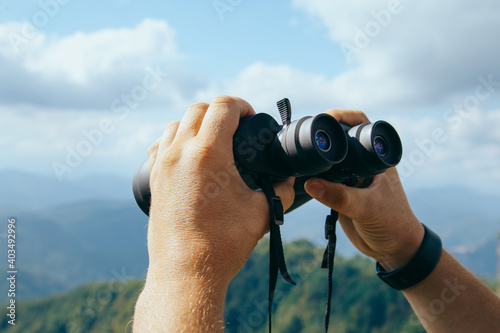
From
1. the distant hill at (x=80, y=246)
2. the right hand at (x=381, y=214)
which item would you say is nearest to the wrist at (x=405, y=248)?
the right hand at (x=381, y=214)

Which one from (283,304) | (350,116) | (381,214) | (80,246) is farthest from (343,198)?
(80,246)

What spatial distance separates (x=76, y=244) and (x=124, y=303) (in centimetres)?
14057

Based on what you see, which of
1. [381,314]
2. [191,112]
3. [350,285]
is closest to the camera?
[191,112]

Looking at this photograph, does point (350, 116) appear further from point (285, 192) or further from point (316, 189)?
point (285, 192)

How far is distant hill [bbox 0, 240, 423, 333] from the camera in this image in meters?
44.5

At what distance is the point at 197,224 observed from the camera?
1.28 meters

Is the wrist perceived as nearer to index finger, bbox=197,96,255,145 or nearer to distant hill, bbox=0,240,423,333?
index finger, bbox=197,96,255,145

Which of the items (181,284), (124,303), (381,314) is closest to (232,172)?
(181,284)

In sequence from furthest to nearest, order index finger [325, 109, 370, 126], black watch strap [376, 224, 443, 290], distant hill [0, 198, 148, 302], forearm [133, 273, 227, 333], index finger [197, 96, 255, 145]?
distant hill [0, 198, 148, 302], index finger [325, 109, 370, 126], black watch strap [376, 224, 443, 290], index finger [197, 96, 255, 145], forearm [133, 273, 227, 333]

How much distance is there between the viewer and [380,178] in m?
2.12

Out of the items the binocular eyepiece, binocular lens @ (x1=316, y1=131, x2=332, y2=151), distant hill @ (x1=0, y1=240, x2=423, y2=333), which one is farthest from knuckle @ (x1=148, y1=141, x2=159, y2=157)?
distant hill @ (x1=0, y1=240, x2=423, y2=333)

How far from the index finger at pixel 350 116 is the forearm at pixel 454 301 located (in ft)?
2.38

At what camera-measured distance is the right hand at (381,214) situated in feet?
6.29

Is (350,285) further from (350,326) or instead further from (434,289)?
(434,289)
